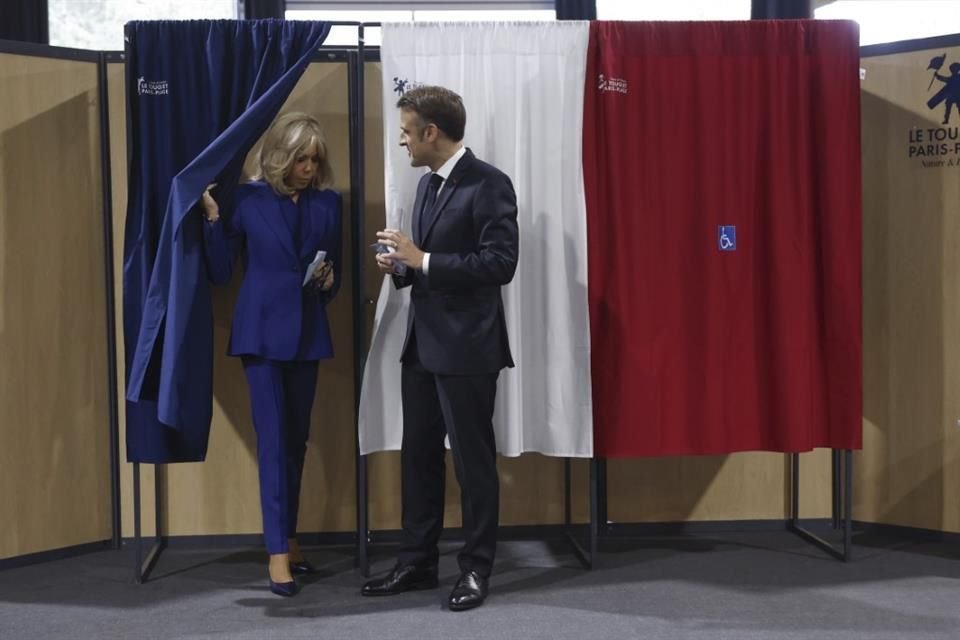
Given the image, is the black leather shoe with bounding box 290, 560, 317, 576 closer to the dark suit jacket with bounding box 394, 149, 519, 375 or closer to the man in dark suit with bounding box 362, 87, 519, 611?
the man in dark suit with bounding box 362, 87, 519, 611

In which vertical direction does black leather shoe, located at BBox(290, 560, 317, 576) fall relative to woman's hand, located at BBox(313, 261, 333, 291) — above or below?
below

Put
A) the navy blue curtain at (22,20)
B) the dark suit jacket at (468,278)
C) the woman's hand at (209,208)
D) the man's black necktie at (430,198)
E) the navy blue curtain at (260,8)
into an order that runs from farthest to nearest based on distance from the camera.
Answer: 1. the navy blue curtain at (260,8)
2. the navy blue curtain at (22,20)
3. the woman's hand at (209,208)
4. the man's black necktie at (430,198)
5. the dark suit jacket at (468,278)

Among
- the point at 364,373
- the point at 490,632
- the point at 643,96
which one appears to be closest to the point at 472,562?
the point at 490,632

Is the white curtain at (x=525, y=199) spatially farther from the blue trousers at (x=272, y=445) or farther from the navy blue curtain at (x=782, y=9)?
the navy blue curtain at (x=782, y=9)

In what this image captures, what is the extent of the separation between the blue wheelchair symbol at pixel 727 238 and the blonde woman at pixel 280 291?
1.38 m

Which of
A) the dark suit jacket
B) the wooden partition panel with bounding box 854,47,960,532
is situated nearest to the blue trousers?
the dark suit jacket

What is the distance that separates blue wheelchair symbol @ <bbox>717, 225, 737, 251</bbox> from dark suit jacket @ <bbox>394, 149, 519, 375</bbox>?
32.8 inches

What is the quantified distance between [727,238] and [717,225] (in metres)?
0.06

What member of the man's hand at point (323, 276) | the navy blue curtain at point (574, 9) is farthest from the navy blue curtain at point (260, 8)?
the man's hand at point (323, 276)

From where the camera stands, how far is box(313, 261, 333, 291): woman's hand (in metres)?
3.46

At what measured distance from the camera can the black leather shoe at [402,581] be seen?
3.37 meters

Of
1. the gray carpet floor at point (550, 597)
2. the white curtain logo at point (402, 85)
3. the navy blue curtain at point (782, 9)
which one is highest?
the navy blue curtain at point (782, 9)

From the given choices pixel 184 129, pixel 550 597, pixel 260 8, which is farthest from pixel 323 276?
pixel 260 8

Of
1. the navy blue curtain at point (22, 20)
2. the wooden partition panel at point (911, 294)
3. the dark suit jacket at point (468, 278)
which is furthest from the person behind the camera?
the navy blue curtain at point (22, 20)
